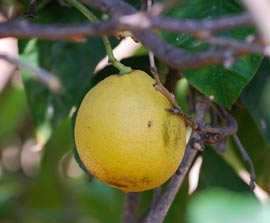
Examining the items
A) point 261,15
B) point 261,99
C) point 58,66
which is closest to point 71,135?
point 58,66

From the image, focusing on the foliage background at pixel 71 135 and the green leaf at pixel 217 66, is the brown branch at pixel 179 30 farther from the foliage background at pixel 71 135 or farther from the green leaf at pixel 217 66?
the green leaf at pixel 217 66

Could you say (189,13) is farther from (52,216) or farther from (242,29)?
(52,216)

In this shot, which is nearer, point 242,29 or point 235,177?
point 242,29

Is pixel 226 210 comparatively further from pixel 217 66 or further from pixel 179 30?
pixel 217 66

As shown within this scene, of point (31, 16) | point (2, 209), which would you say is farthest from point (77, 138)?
point (2, 209)

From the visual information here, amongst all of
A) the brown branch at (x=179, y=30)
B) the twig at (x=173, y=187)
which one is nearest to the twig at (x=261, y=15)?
the brown branch at (x=179, y=30)

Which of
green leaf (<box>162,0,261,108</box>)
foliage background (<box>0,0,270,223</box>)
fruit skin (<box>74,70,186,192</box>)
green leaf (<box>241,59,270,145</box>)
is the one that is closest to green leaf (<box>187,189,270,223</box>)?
foliage background (<box>0,0,270,223</box>)

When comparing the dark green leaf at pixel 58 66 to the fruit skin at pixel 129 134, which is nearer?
the fruit skin at pixel 129 134

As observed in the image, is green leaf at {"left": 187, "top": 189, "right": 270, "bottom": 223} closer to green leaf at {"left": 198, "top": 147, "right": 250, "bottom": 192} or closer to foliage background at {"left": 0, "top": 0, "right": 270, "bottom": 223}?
foliage background at {"left": 0, "top": 0, "right": 270, "bottom": 223}
